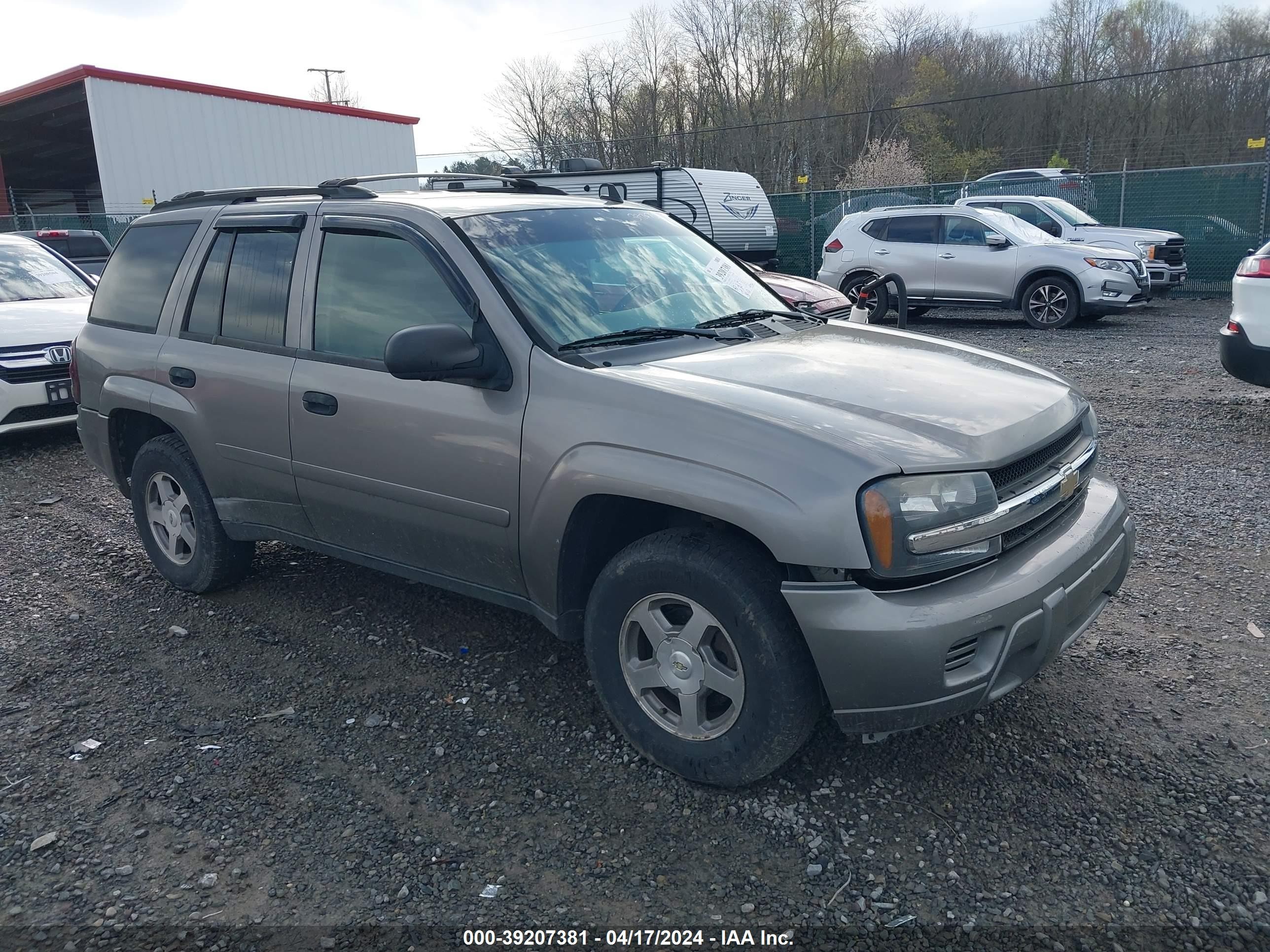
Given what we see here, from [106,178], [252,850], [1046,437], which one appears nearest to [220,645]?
[252,850]

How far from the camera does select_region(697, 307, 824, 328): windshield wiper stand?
12.3 ft

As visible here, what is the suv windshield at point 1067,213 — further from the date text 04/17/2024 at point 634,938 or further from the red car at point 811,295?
the date text 04/17/2024 at point 634,938

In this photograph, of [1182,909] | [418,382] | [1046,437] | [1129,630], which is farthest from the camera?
[1129,630]

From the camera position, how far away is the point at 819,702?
2.82m

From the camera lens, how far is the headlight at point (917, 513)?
2.56 m

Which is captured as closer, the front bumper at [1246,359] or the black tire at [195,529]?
the black tire at [195,529]

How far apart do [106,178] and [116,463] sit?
2657 cm

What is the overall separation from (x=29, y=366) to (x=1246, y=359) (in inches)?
359

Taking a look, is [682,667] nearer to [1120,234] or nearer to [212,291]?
[212,291]

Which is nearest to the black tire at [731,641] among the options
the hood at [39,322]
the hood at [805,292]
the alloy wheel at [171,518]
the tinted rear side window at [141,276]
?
the alloy wheel at [171,518]

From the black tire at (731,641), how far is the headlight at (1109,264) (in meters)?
12.6

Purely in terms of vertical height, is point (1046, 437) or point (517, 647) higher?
point (1046, 437)

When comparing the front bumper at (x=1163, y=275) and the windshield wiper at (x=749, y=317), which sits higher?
the windshield wiper at (x=749, y=317)

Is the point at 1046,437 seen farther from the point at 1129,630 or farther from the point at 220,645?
the point at 220,645
